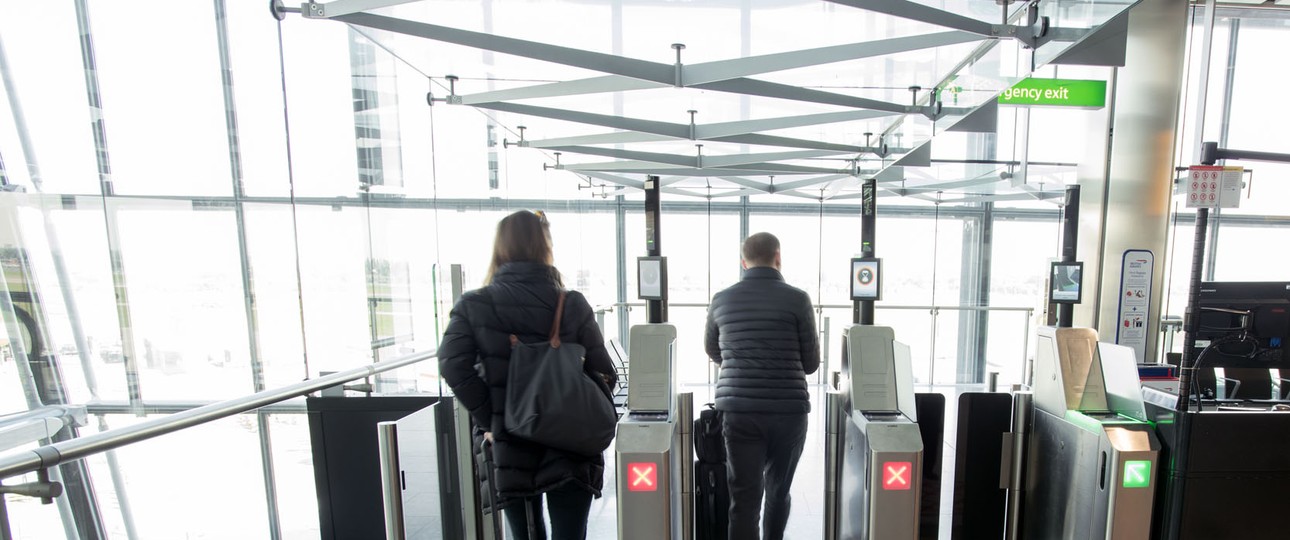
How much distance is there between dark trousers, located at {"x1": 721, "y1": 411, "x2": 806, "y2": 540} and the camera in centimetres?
240

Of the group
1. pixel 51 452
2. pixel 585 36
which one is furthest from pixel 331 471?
pixel 585 36

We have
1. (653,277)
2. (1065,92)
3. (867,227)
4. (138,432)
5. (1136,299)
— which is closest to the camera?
(138,432)

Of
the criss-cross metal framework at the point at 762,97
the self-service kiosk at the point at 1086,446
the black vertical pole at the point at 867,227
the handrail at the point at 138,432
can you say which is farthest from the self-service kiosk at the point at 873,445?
the handrail at the point at 138,432

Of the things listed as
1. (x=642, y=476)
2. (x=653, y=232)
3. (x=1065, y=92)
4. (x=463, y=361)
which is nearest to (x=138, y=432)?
(x=463, y=361)

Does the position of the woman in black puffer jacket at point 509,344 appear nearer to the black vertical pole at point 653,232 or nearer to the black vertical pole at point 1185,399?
the black vertical pole at point 653,232

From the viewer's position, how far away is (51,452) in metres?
1.31

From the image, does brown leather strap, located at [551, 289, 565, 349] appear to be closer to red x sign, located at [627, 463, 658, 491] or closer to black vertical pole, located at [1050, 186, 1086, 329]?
red x sign, located at [627, 463, 658, 491]

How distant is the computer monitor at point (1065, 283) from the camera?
110 inches

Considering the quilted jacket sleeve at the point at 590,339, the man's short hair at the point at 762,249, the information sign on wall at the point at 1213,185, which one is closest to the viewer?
the quilted jacket sleeve at the point at 590,339

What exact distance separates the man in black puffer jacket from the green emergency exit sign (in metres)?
2.63

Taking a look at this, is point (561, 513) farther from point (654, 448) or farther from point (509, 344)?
point (509, 344)

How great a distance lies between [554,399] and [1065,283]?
2.77m

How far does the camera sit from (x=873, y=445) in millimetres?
2430

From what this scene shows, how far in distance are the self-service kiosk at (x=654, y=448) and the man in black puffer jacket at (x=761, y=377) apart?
257 mm
